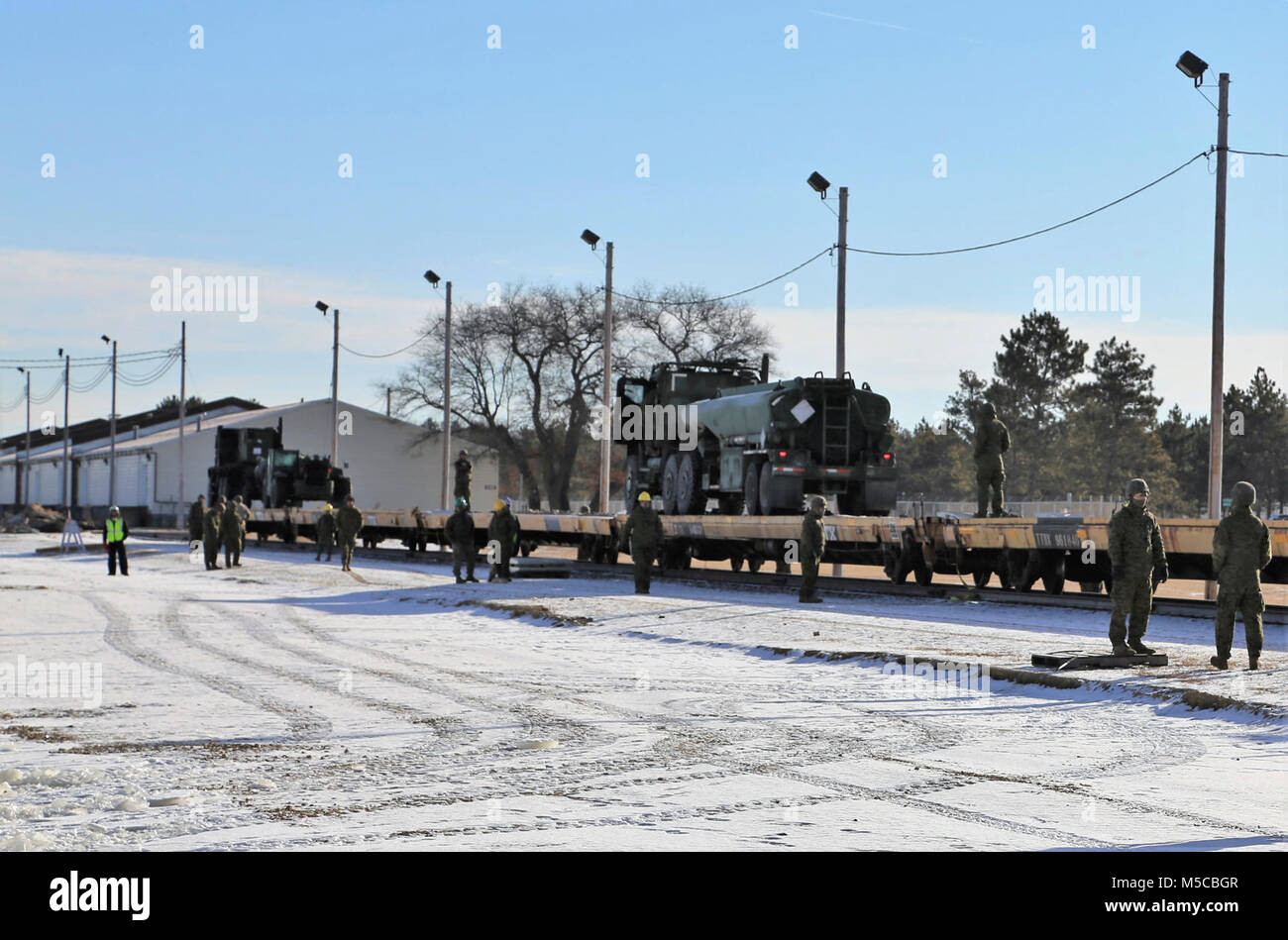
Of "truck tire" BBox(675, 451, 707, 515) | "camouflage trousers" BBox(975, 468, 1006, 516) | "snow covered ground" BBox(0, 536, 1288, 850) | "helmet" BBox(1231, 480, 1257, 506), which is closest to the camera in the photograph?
"snow covered ground" BBox(0, 536, 1288, 850)

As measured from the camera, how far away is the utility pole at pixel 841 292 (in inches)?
1267

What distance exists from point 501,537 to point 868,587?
7.47 metres

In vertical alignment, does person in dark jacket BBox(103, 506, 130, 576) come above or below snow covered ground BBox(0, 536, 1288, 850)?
above

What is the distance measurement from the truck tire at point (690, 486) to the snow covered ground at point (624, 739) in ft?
35.8

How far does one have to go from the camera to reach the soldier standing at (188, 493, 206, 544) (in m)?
37.8

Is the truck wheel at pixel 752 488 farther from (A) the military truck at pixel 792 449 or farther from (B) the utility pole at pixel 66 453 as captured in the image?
(B) the utility pole at pixel 66 453

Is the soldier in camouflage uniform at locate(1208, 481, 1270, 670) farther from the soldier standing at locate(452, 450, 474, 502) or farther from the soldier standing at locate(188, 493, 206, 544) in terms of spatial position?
the soldier standing at locate(188, 493, 206, 544)

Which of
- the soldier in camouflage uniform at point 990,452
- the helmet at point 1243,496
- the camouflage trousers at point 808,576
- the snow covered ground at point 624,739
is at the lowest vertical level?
the snow covered ground at point 624,739

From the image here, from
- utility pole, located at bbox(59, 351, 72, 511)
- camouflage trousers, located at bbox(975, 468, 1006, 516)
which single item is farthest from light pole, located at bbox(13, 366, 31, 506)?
camouflage trousers, located at bbox(975, 468, 1006, 516)

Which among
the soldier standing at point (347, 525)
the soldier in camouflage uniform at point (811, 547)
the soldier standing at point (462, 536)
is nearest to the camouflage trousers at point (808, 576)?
the soldier in camouflage uniform at point (811, 547)

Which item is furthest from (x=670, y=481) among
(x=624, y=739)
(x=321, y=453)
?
(x=321, y=453)

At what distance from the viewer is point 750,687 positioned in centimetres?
1427
